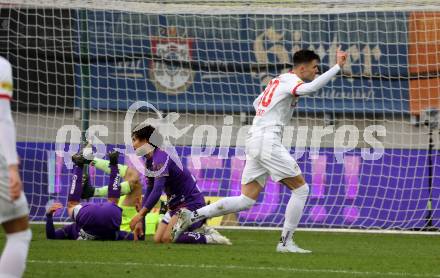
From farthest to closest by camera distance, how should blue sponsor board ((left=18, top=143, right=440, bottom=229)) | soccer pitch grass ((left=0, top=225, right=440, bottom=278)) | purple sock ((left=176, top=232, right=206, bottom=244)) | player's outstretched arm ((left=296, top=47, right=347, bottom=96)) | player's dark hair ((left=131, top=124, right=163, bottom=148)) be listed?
blue sponsor board ((left=18, top=143, right=440, bottom=229)) < purple sock ((left=176, top=232, right=206, bottom=244)) < player's dark hair ((left=131, top=124, right=163, bottom=148)) < player's outstretched arm ((left=296, top=47, right=347, bottom=96)) < soccer pitch grass ((left=0, top=225, right=440, bottom=278))

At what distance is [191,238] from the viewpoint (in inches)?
454

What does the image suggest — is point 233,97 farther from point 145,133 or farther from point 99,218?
point 99,218

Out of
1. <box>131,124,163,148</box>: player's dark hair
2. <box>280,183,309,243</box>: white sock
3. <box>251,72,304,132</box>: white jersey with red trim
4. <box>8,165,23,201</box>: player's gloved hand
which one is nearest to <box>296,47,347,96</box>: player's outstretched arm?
<box>251,72,304,132</box>: white jersey with red trim

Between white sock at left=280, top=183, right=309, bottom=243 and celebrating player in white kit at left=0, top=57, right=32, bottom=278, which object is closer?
celebrating player in white kit at left=0, top=57, right=32, bottom=278

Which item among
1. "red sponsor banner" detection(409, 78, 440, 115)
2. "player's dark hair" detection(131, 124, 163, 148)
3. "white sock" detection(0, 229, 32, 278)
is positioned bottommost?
"white sock" detection(0, 229, 32, 278)

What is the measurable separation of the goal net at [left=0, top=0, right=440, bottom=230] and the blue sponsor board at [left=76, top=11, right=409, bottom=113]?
0.02 m

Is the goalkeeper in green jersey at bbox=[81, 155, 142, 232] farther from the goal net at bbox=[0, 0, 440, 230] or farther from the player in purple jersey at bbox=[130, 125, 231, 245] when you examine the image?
the goal net at bbox=[0, 0, 440, 230]

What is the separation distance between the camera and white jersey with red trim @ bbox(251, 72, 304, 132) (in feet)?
33.9

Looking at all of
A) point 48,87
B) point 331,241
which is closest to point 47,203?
Answer: point 48,87

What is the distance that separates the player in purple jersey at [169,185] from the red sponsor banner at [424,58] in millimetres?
6080

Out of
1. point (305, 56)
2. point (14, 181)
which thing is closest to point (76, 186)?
point (305, 56)

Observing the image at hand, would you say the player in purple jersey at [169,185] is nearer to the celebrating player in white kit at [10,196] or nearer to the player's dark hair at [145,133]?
the player's dark hair at [145,133]

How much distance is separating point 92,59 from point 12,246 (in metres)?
11.3

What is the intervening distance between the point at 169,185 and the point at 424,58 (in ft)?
21.5
